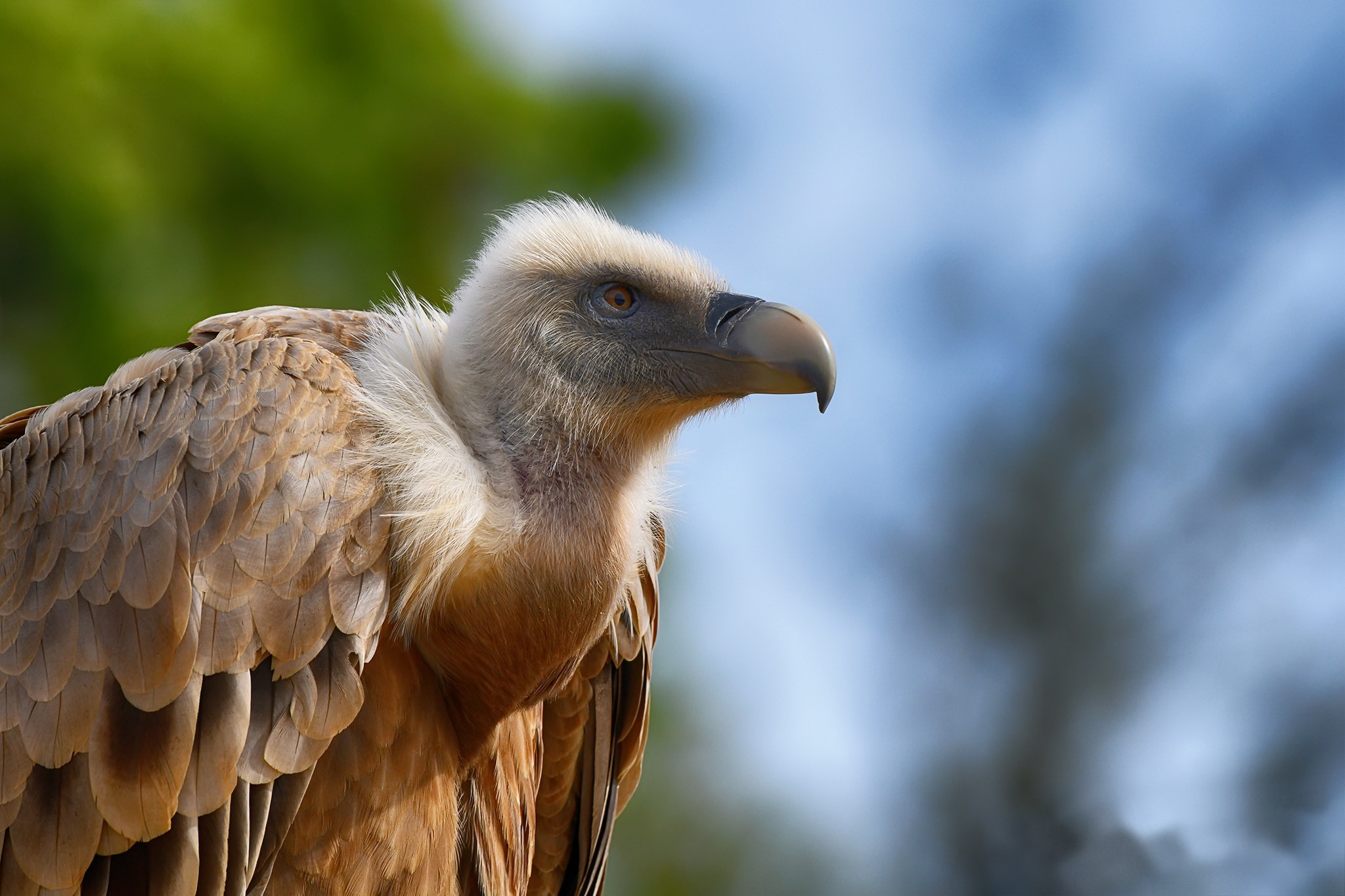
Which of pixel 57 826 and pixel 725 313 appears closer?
pixel 57 826

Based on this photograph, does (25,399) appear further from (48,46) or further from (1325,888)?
(1325,888)

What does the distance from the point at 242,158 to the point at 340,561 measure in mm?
8194

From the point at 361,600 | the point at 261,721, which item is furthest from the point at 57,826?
the point at 361,600

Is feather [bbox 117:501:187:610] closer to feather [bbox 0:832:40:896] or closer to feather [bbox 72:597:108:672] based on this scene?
feather [bbox 72:597:108:672]

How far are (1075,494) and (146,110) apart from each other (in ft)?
23.8

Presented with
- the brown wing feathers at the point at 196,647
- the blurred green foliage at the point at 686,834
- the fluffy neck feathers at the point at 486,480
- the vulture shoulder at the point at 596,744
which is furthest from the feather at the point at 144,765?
the blurred green foliage at the point at 686,834

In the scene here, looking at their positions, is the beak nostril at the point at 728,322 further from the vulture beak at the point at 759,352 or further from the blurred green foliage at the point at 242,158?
the blurred green foliage at the point at 242,158

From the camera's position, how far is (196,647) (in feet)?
8.60

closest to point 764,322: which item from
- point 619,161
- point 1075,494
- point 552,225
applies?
point 552,225

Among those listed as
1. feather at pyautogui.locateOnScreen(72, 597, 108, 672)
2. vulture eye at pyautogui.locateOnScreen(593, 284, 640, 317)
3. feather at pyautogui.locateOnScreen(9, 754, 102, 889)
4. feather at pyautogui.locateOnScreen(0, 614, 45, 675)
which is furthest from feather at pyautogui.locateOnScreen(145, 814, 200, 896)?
vulture eye at pyautogui.locateOnScreen(593, 284, 640, 317)

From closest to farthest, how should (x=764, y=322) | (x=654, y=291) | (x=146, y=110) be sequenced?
(x=764, y=322) < (x=654, y=291) < (x=146, y=110)

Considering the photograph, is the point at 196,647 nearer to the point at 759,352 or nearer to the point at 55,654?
the point at 55,654

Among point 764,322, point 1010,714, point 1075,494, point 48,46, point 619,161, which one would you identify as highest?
point 619,161

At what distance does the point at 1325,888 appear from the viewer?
453cm
